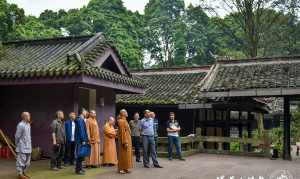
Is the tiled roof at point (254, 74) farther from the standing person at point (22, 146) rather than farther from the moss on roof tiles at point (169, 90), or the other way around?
the standing person at point (22, 146)

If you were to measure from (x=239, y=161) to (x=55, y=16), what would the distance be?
128 ft

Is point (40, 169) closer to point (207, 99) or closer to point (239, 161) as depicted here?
point (239, 161)

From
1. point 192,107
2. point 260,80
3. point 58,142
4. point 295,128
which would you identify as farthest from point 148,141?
point 295,128

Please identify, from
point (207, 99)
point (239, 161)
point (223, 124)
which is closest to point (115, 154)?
point (239, 161)

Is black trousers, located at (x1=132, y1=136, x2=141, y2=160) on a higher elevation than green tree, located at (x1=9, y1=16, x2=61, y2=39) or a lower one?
lower

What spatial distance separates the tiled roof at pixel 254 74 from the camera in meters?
18.1

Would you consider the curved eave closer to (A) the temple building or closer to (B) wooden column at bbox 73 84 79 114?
(A) the temple building

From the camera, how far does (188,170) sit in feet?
46.3

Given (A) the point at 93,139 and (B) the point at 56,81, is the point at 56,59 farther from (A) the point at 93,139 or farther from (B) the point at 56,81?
(A) the point at 93,139

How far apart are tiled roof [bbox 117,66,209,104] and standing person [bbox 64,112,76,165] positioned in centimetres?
689

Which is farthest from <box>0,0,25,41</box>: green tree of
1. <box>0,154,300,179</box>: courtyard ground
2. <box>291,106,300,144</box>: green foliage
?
<box>291,106,300,144</box>: green foliage

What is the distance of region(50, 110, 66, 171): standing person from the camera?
43.0ft

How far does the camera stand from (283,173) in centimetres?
1384

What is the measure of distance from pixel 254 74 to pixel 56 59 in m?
8.96
